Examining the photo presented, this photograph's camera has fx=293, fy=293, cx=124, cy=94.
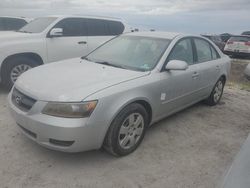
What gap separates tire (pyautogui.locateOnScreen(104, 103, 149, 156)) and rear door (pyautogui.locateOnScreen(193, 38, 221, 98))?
1.75m

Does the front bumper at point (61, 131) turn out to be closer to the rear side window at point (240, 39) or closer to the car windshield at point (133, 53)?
the car windshield at point (133, 53)

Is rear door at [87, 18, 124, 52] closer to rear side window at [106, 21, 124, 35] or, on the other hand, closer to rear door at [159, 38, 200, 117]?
rear side window at [106, 21, 124, 35]

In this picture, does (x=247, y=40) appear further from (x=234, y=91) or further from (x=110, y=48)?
(x=110, y=48)

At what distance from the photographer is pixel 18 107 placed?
3.58m

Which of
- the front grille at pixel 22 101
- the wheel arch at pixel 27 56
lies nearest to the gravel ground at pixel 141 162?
the front grille at pixel 22 101

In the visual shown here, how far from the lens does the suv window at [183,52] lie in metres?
4.52

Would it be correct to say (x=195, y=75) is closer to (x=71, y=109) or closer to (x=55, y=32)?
(x=71, y=109)

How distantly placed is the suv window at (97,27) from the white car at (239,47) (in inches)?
523

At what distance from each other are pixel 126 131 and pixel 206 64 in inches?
95.9

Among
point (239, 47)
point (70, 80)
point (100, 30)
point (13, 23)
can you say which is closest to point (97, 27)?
point (100, 30)

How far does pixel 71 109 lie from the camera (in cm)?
319

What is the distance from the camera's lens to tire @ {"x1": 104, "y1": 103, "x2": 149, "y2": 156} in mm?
3490

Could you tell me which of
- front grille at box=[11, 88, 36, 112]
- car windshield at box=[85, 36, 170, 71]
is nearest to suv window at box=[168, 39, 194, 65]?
car windshield at box=[85, 36, 170, 71]

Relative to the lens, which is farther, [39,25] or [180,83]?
[39,25]
